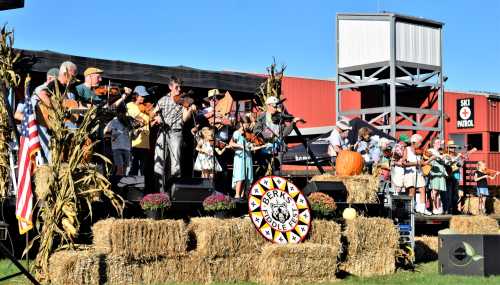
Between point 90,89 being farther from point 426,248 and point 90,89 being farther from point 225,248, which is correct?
point 426,248

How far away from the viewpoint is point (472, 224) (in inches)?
603

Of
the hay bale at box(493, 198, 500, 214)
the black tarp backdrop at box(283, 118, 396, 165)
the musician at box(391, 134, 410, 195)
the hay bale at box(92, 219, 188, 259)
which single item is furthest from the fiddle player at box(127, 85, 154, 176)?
the hay bale at box(493, 198, 500, 214)

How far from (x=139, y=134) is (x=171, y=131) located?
0.57m

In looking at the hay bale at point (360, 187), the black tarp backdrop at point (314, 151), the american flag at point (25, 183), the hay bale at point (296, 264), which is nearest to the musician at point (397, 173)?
the black tarp backdrop at point (314, 151)

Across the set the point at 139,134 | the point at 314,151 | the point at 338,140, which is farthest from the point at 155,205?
the point at 314,151

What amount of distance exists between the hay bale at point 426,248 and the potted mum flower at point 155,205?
6.38 metres

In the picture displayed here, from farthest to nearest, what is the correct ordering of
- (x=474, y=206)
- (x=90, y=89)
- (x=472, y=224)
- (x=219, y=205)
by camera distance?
(x=474, y=206), (x=472, y=224), (x=90, y=89), (x=219, y=205)

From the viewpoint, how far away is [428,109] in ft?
113

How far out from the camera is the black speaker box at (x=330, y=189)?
12.6m

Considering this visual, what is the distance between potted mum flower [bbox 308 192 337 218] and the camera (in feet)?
38.2

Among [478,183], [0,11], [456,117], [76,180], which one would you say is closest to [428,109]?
[456,117]

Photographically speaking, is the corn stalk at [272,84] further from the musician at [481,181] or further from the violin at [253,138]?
the musician at [481,181]

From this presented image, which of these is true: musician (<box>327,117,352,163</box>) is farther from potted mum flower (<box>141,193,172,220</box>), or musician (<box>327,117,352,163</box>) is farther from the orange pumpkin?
potted mum flower (<box>141,193,172,220</box>)

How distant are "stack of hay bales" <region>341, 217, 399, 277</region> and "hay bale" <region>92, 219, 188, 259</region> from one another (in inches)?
118
